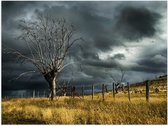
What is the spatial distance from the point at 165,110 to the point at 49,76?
20.7 meters

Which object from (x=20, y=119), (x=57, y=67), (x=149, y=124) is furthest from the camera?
(x=57, y=67)

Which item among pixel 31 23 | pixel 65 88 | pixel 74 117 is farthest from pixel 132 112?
pixel 65 88

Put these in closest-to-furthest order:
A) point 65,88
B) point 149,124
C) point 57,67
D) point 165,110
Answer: point 149,124, point 165,110, point 57,67, point 65,88

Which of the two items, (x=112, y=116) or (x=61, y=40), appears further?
(x=61, y=40)

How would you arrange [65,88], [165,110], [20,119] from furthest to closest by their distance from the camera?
[65,88] < [20,119] < [165,110]

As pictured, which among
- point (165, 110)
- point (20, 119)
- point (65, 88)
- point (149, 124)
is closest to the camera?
point (149, 124)

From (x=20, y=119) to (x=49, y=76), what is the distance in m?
18.4

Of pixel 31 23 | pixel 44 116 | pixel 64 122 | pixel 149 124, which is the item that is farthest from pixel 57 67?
pixel 149 124

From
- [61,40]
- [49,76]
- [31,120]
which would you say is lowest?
[31,120]

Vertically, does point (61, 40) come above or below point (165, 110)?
above

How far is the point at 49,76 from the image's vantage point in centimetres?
3350

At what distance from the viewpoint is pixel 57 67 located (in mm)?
33000

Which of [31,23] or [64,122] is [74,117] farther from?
[31,23]

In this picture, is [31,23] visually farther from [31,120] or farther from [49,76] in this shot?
[31,120]
